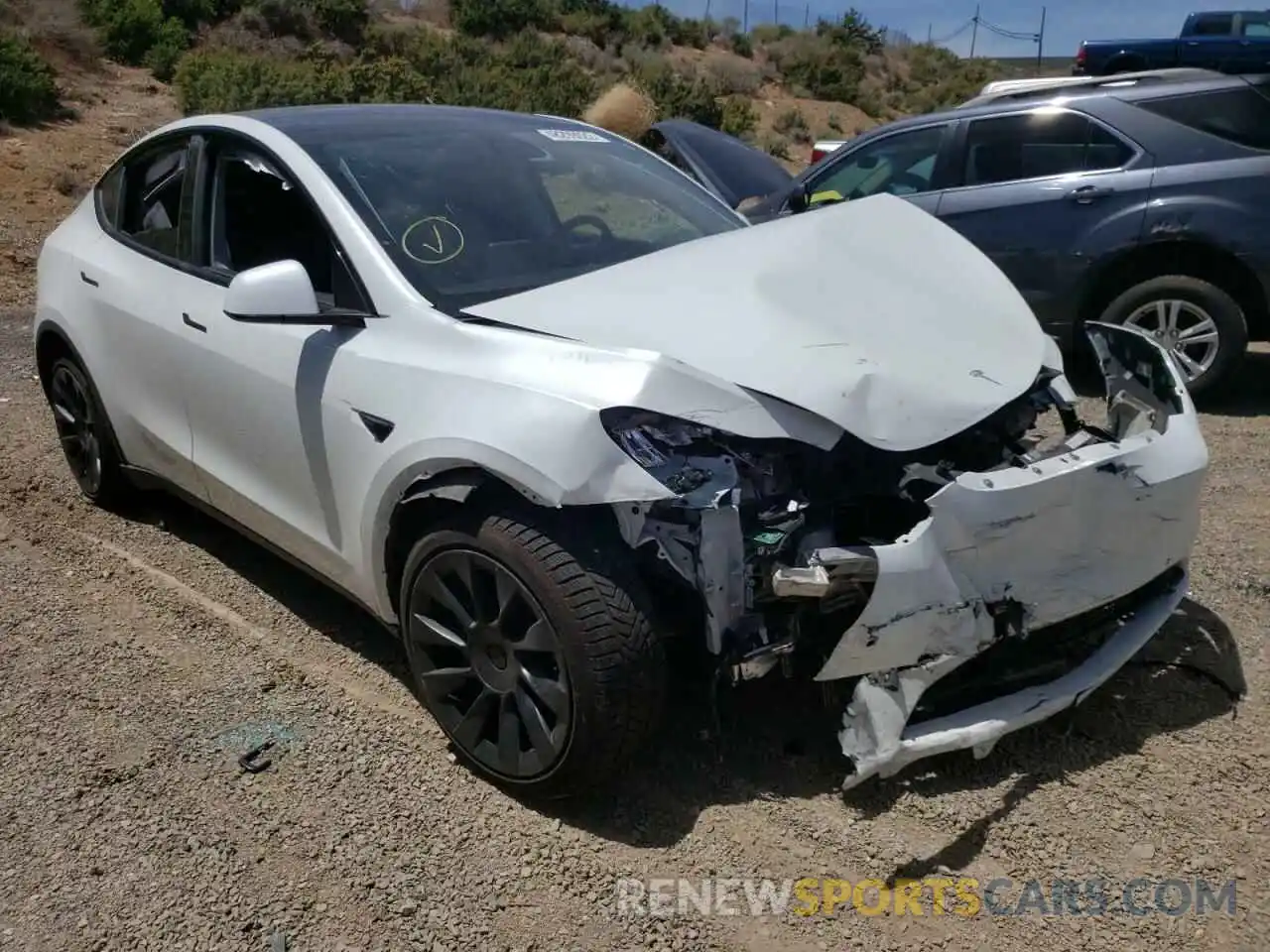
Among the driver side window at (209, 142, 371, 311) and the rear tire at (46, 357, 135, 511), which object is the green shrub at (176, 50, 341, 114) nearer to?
the rear tire at (46, 357, 135, 511)

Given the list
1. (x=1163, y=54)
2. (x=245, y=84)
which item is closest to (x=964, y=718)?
(x=1163, y=54)

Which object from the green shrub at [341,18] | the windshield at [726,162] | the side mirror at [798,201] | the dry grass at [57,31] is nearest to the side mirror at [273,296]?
the windshield at [726,162]

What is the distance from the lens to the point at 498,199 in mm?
3527

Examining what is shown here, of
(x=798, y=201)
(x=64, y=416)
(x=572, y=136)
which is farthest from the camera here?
(x=798, y=201)

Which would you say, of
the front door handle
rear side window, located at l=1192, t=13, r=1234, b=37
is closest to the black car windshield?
the front door handle

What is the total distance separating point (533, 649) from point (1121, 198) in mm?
5017

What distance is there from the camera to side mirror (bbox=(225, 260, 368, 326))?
9.72ft

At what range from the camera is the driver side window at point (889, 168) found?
7.02 m

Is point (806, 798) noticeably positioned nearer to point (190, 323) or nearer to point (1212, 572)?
point (1212, 572)

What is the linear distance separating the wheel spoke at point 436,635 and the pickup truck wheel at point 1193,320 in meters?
4.61

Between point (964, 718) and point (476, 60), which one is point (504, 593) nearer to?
point (964, 718)

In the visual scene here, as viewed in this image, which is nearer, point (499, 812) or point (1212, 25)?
point (499, 812)

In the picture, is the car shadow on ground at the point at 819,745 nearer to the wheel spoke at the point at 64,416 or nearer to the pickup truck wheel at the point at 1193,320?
the wheel spoke at the point at 64,416

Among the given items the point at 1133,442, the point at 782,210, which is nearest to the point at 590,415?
the point at 1133,442
